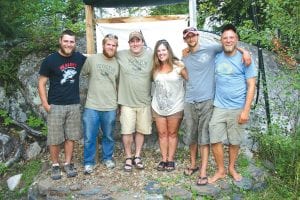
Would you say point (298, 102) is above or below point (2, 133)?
above

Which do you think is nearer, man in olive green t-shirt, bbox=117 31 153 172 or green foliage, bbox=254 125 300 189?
green foliage, bbox=254 125 300 189

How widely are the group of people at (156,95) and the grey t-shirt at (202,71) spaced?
0.04 feet

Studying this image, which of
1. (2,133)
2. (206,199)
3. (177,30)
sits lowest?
(206,199)

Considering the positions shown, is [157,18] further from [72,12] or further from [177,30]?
[72,12]

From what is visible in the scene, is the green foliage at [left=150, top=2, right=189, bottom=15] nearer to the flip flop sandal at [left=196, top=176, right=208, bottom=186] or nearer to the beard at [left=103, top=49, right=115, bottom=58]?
the beard at [left=103, top=49, right=115, bottom=58]

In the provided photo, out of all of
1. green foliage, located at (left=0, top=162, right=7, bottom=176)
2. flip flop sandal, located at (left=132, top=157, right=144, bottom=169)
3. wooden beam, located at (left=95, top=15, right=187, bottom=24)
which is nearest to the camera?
flip flop sandal, located at (left=132, top=157, right=144, bottom=169)

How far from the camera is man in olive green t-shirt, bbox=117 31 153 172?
539 cm

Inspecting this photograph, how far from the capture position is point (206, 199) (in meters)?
4.96

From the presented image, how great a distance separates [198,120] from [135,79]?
98cm

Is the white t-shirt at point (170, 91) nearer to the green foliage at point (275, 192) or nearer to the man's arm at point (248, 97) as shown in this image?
the man's arm at point (248, 97)

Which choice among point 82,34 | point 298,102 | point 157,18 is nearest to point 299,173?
point 298,102

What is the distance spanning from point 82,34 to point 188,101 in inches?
188

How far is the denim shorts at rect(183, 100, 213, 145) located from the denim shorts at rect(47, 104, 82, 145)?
143 centimetres

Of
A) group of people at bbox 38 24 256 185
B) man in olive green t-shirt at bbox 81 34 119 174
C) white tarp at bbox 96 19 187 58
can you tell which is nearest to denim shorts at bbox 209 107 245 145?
group of people at bbox 38 24 256 185
